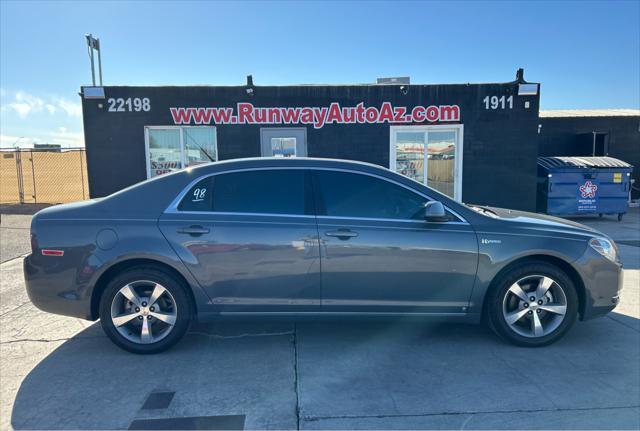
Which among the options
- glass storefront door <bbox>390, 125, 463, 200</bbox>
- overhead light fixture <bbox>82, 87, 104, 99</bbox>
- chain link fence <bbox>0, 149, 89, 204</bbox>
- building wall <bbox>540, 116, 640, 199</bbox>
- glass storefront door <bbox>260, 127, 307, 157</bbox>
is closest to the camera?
overhead light fixture <bbox>82, 87, 104, 99</bbox>

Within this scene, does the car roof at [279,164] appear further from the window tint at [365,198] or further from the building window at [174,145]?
the building window at [174,145]

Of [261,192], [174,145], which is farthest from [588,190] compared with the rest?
[174,145]

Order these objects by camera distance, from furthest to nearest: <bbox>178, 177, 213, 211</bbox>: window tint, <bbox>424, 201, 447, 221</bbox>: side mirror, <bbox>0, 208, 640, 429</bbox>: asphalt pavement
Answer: <bbox>178, 177, 213, 211</bbox>: window tint
<bbox>424, 201, 447, 221</bbox>: side mirror
<bbox>0, 208, 640, 429</bbox>: asphalt pavement

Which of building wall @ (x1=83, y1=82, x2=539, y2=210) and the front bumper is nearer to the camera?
the front bumper

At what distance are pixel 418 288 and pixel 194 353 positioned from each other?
202cm

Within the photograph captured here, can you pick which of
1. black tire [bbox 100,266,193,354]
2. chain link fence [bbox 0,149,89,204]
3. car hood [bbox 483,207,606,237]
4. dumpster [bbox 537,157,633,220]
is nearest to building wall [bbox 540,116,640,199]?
dumpster [bbox 537,157,633,220]

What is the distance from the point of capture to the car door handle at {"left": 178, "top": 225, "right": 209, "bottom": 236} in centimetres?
343

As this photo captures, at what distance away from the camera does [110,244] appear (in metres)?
3.41

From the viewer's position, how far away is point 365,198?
3.61 meters

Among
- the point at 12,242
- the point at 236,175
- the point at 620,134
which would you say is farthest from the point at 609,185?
the point at 12,242

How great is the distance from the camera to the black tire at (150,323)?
344 cm

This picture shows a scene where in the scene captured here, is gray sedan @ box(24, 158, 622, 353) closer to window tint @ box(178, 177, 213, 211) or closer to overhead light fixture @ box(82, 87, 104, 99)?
window tint @ box(178, 177, 213, 211)

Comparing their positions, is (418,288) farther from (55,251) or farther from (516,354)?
(55,251)

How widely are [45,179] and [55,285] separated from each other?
19.7 m
